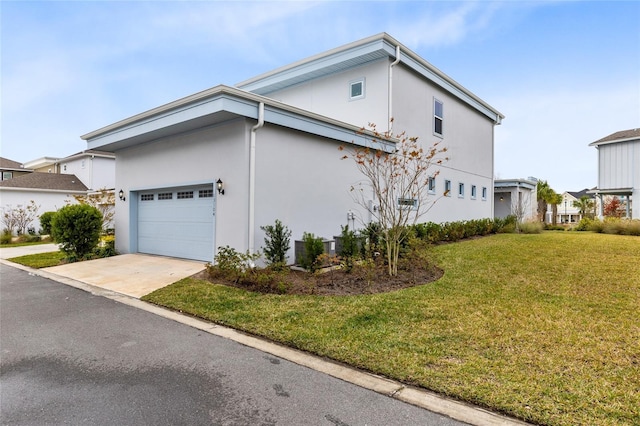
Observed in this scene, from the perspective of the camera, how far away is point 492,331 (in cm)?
425

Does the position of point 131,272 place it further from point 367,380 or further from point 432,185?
point 432,185

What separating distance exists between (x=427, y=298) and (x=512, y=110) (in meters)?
18.8

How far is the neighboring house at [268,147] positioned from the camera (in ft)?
27.0

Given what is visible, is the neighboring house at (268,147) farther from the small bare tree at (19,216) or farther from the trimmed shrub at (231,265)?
the small bare tree at (19,216)

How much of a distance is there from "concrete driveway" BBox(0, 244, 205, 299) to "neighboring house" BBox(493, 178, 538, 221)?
A: 59.7 feet

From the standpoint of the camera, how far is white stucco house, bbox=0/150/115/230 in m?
22.4

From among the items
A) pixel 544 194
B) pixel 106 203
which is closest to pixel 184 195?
pixel 106 203

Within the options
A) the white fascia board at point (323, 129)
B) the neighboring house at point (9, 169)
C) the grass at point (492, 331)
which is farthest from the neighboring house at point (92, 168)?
the grass at point (492, 331)

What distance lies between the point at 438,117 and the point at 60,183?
25.0 meters

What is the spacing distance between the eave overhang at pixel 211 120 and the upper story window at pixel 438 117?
3828 mm

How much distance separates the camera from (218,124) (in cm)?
867

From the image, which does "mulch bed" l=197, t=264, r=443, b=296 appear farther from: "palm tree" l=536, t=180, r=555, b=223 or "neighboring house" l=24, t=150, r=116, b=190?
"neighboring house" l=24, t=150, r=116, b=190

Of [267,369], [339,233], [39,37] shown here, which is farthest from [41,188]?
[267,369]

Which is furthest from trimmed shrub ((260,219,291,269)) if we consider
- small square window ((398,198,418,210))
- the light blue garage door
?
small square window ((398,198,418,210))
